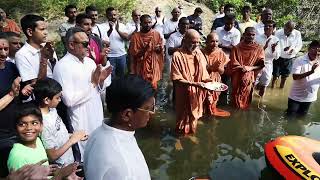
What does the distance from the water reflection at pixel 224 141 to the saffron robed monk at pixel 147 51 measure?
2.63 feet

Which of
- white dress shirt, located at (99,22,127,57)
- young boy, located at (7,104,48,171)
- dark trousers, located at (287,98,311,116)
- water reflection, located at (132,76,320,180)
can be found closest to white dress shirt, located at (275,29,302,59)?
water reflection, located at (132,76,320,180)

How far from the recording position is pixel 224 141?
20.4 feet

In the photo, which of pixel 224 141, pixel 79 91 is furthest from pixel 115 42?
pixel 79 91

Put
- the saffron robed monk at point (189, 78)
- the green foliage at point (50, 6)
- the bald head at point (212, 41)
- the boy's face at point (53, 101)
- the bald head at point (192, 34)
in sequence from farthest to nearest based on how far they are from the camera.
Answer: the green foliage at point (50, 6), the bald head at point (212, 41), the saffron robed monk at point (189, 78), the bald head at point (192, 34), the boy's face at point (53, 101)

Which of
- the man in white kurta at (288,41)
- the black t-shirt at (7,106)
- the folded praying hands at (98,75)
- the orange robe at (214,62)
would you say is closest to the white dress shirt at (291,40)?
the man in white kurta at (288,41)

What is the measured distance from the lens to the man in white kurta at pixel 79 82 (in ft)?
12.4

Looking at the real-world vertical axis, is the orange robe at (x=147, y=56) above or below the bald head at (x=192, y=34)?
below

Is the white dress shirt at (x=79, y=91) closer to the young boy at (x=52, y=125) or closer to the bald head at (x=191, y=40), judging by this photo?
the young boy at (x=52, y=125)

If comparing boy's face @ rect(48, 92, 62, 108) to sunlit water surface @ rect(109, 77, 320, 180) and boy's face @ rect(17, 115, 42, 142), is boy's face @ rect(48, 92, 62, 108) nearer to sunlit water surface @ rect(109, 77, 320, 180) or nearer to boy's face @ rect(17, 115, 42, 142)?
boy's face @ rect(17, 115, 42, 142)

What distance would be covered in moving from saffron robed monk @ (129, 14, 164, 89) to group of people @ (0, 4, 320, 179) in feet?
0.07

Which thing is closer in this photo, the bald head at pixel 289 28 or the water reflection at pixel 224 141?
the water reflection at pixel 224 141

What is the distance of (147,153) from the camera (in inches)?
227

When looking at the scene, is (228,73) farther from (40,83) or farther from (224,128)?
(40,83)

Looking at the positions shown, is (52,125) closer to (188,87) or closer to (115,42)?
(188,87)
